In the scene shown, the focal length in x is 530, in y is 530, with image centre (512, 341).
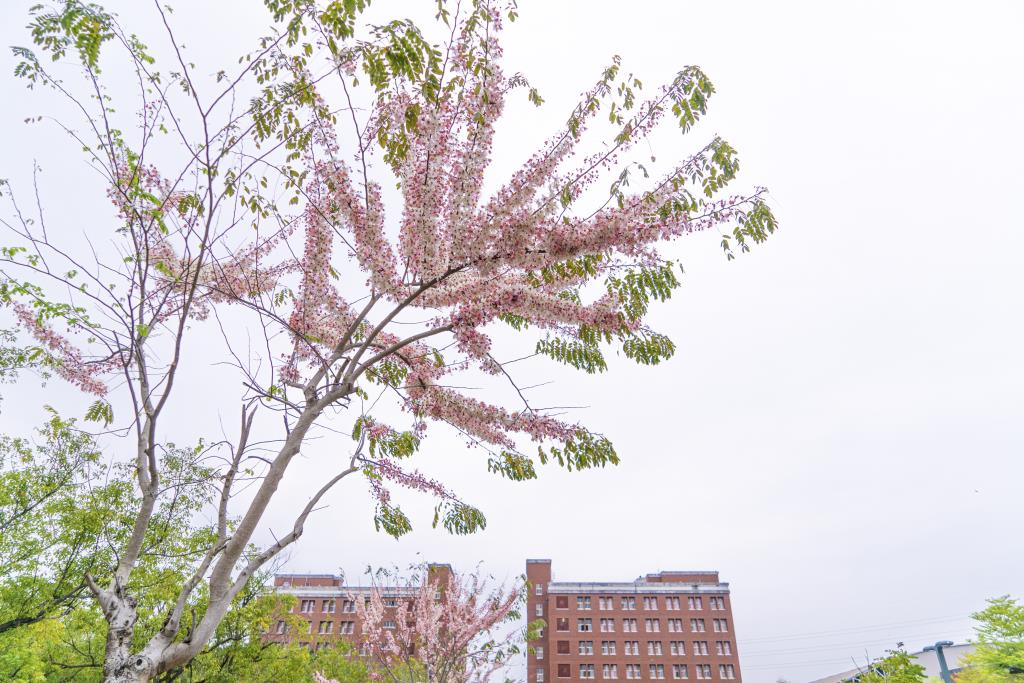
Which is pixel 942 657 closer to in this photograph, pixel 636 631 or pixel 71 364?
pixel 636 631

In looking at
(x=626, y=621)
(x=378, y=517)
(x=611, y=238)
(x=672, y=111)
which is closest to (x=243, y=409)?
(x=378, y=517)

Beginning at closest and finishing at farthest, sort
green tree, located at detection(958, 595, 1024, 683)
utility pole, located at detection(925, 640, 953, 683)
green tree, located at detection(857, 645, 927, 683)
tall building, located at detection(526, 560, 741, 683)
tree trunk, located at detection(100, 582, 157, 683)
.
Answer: tree trunk, located at detection(100, 582, 157, 683), green tree, located at detection(857, 645, 927, 683), green tree, located at detection(958, 595, 1024, 683), utility pole, located at detection(925, 640, 953, 683), tall building, located at detection(526, 560, 741, 683)

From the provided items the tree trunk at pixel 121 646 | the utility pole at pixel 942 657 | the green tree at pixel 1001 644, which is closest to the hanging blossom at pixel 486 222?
the tree trunk at pixel 121 646

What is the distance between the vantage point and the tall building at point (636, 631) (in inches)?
2222

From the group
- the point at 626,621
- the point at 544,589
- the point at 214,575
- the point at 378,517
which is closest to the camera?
the point at 214,575

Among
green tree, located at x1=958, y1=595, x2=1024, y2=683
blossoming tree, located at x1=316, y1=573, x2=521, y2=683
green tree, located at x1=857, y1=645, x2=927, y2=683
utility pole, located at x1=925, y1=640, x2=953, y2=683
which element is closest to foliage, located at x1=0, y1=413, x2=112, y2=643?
blossoming tree, located at x1=316, y1=573, x2=521, y2=683

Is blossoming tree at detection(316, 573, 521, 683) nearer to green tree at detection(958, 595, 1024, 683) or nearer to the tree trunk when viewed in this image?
the tree trunk

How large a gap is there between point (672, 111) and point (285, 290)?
4.48 m

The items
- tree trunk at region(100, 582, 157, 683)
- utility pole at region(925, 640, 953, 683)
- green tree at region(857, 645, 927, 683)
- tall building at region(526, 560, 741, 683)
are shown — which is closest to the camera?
tree trunk at region(100, 582, 157, 683)

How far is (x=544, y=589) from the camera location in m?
63.7

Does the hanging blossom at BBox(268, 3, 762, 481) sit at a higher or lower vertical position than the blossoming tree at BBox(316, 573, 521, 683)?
higher

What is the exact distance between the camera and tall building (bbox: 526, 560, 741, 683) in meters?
56.4

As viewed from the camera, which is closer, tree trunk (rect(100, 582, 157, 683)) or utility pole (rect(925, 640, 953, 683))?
tree trunk (rect(100, 582, 157, 683))

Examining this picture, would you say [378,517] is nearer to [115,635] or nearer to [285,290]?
[115,635]
